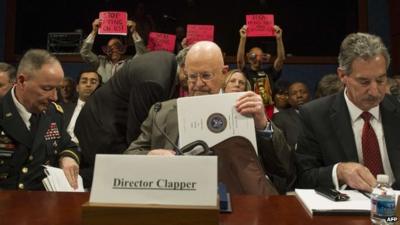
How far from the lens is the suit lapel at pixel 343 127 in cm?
174

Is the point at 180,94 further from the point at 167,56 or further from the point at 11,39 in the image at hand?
the point at 11,39

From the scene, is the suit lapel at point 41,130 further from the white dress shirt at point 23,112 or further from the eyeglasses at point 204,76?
the eyeglasses at point 204,76

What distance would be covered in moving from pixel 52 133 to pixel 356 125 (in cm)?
122

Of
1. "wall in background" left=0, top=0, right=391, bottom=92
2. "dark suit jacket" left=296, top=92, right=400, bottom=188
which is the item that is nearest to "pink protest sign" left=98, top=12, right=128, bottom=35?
"wall in background" left=0, top=0, right=391, bottom=92

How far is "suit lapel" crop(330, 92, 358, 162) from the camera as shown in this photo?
1.74 m

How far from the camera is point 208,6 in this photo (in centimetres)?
593

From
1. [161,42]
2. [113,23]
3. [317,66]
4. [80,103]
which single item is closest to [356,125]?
[161,42]

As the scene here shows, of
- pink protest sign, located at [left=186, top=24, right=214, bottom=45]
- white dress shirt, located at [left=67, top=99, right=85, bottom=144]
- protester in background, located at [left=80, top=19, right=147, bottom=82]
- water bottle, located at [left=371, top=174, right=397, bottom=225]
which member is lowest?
white dress shirt, located at [left=67, top=99, right=85, bottom=144]

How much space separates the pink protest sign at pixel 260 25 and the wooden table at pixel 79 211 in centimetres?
265

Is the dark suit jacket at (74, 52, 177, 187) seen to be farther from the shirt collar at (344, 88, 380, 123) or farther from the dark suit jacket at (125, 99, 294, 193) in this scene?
the shirt collar at (344, 88, 380, 123)

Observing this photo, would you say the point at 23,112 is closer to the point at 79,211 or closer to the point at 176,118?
the point at 176,118

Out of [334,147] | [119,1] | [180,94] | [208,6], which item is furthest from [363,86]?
[119,1]

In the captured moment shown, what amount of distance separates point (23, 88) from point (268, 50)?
3912 millimetres

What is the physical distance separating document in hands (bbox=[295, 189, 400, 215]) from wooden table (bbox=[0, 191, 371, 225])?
18mm
